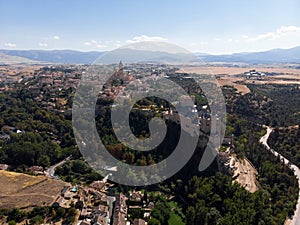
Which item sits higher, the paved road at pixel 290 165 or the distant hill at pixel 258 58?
A: the distant hill at pixel 258 58

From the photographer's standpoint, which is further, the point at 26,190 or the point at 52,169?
the point at 52,169

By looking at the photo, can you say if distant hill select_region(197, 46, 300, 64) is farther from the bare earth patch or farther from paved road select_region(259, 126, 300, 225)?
the bare earth patch

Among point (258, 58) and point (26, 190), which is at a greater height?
point (258, 58)

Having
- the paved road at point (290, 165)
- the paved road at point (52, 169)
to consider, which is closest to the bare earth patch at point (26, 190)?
the paved road at point (52, 169)

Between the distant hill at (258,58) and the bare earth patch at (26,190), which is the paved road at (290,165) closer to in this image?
the bare earth patch at (26,190)

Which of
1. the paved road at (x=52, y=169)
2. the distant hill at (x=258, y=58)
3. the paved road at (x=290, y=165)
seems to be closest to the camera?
the paved road at (x=290, y=165)

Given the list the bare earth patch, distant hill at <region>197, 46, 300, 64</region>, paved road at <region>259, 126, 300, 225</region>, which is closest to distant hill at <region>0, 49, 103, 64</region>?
distant hill at <region>197, 46, 300, 64</region>

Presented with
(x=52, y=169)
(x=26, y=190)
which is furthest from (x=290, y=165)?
(x=26, y=190)

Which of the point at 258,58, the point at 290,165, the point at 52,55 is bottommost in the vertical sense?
the point at 290,165

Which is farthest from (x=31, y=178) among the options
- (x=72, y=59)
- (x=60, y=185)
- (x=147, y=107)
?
(x=72, y=59)

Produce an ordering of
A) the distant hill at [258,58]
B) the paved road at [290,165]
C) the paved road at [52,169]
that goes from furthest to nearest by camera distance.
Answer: the distant hill at [258,58]
the paved road at [52,169]
the paved road at [290,165]

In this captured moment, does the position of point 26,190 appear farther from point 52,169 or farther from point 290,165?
point 290,165
